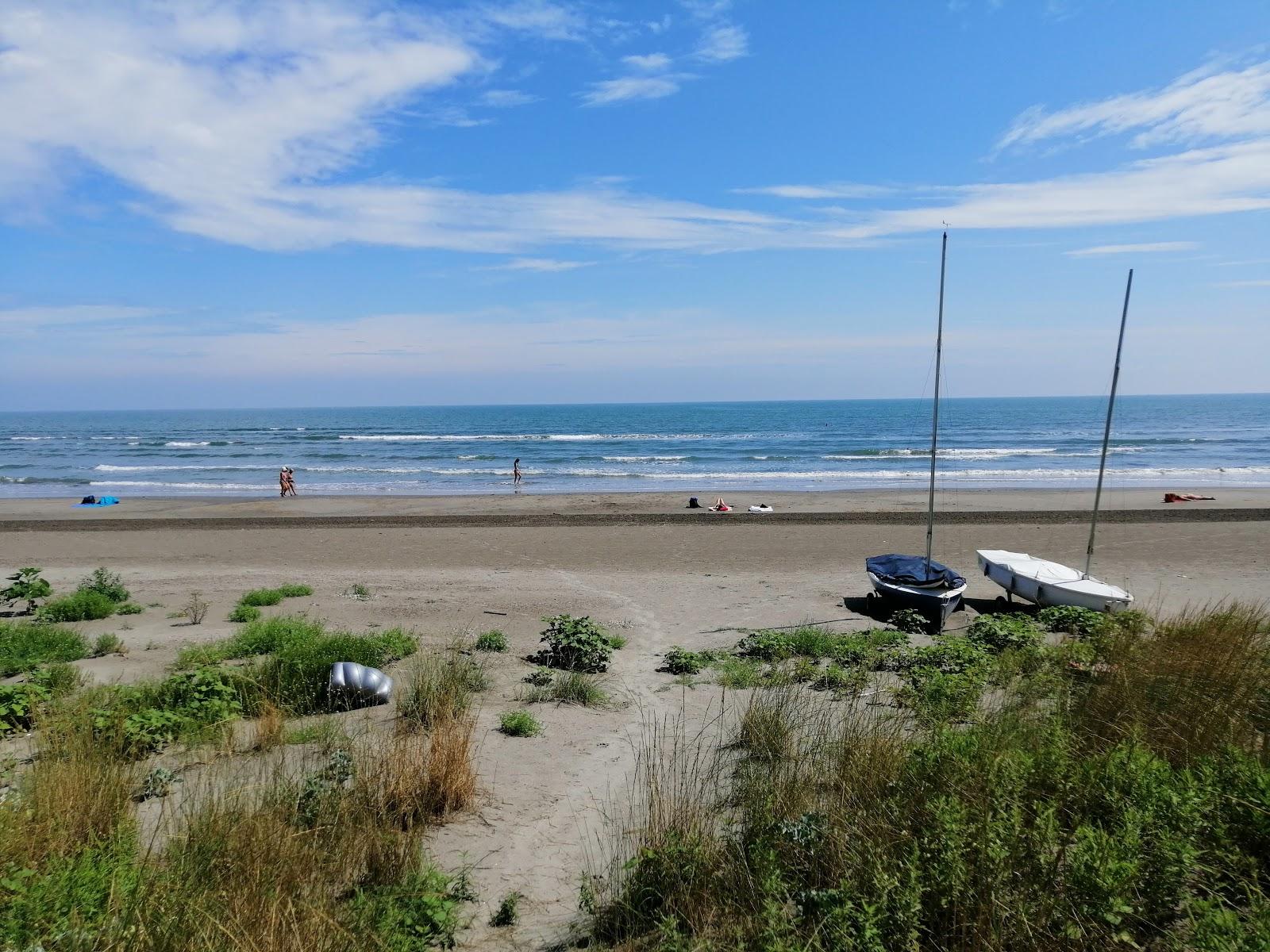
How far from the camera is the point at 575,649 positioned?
9.71 meters

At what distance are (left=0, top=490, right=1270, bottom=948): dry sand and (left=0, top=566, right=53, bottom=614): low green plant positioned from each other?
1.40 m

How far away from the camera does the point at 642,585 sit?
15.9 m

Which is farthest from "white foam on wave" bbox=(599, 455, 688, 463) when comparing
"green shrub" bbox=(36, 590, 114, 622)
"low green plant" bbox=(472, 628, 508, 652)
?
"low green plant" bbox=(472, 628, 508, 652)

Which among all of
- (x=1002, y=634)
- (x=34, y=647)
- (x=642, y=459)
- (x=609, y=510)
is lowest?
(x=642, y=459)

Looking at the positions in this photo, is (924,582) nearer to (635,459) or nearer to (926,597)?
(926,597)

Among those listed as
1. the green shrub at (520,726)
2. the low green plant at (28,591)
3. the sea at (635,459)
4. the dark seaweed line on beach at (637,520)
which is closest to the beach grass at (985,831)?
the green shrub at (520,726)

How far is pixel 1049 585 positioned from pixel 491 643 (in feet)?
29.1

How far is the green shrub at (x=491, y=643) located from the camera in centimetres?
1034

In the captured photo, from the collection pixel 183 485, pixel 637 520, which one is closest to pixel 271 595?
pixel 637 520

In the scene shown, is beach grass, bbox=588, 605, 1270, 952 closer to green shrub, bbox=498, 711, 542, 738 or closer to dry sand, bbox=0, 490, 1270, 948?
dry sand, bbox=0, 490, 1270, 948

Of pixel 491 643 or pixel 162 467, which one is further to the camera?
pixel 162 467

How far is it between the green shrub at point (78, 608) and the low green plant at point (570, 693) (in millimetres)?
7636

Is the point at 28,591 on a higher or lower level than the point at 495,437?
higher

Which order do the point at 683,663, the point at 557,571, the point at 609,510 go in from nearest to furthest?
the point at 683,663 → the point at 557,571 → the point at 609,510
